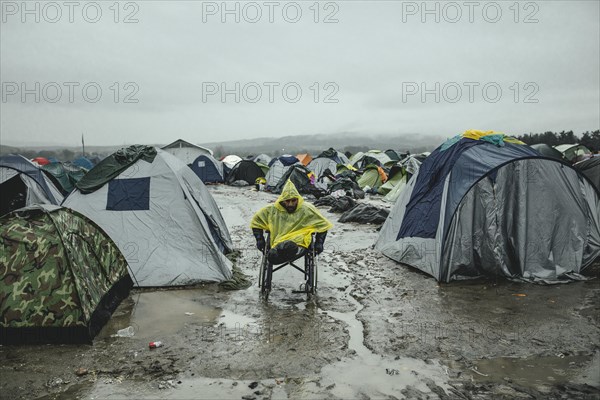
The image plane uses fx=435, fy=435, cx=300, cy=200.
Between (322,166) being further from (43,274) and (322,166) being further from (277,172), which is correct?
(43,274)

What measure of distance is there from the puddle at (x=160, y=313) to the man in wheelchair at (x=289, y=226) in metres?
1.22

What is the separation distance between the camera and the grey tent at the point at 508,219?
7176 millimetres

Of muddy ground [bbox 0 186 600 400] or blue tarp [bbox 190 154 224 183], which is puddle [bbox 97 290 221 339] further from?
blue tarp [bbox 190 154 224 183]

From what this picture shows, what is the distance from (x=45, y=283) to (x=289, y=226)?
323 centimetres

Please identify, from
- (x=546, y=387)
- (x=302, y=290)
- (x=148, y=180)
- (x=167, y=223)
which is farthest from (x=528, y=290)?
(x=148, y=180)

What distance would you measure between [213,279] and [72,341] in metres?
2.46

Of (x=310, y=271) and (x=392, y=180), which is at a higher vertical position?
(x=392, y=180)

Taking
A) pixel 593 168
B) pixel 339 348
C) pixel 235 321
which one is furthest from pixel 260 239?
pixel 593 168

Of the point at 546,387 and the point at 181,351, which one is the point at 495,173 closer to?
the point at 546,387

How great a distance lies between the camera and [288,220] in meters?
6.62

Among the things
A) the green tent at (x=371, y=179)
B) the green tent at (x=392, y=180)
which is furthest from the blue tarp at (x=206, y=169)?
the green tent at (x=392, y=180)

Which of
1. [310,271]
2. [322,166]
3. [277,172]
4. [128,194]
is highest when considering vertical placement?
[322,166]

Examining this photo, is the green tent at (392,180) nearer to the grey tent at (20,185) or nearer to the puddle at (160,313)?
the grey tent at (20,185)

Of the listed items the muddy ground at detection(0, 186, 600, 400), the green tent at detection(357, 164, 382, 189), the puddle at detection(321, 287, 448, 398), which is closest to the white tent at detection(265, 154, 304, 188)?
the green tent at detection(357, 164, 382, 189)
